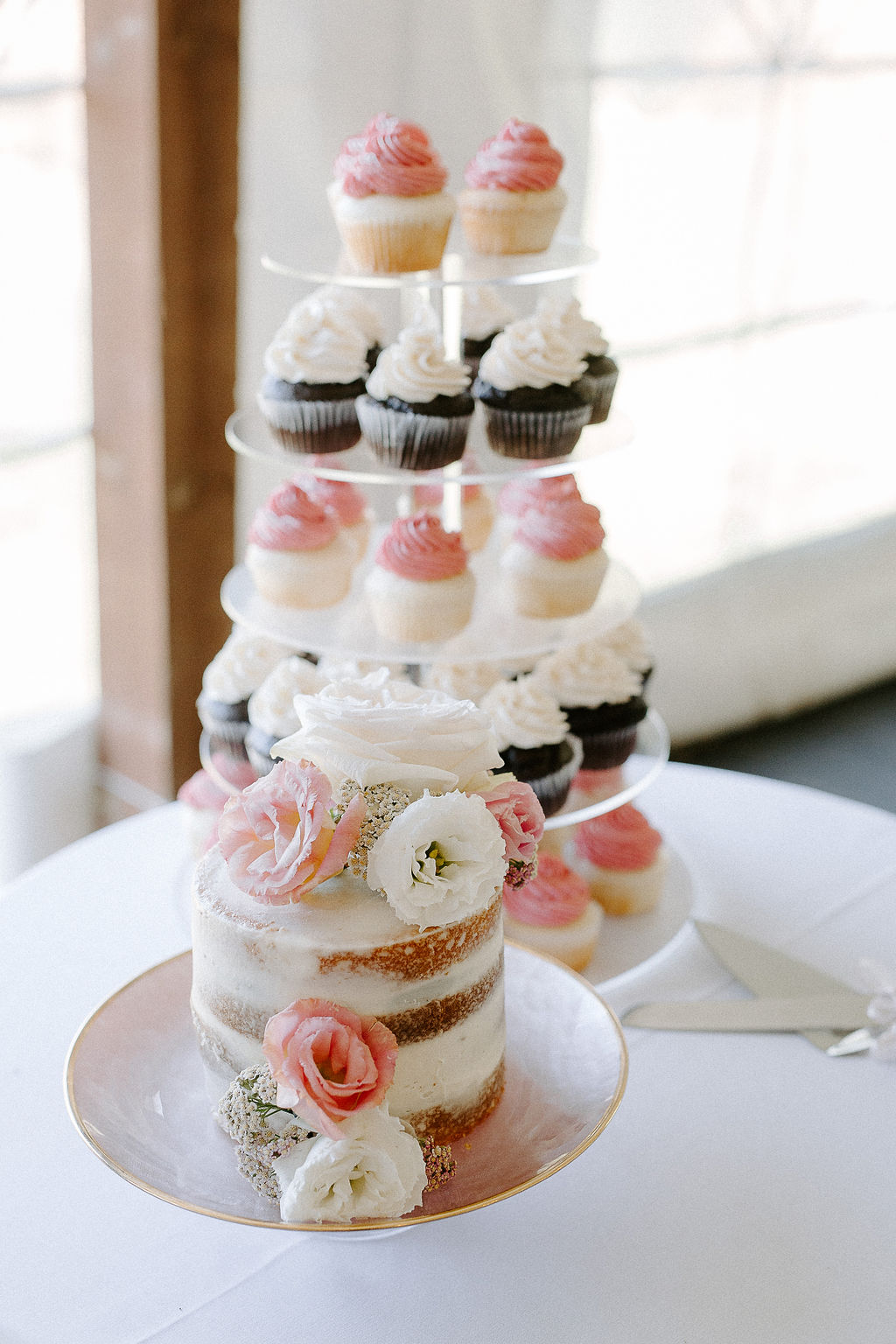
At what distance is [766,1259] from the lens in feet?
3.29

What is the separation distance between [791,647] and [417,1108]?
259cm

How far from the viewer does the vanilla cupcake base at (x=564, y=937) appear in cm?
138

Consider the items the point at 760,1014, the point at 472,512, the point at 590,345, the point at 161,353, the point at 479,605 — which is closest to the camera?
the point at 760,1014

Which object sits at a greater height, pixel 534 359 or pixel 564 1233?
pixel 534 359

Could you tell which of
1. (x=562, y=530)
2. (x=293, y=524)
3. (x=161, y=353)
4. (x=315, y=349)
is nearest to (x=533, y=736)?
(x=562, y=530)

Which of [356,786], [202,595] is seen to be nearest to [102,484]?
[202,595]

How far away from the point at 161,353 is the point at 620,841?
3.25ft

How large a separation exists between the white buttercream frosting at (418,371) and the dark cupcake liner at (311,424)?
0.05m

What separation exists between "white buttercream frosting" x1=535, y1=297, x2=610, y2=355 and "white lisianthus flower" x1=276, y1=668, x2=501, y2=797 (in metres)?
0.62

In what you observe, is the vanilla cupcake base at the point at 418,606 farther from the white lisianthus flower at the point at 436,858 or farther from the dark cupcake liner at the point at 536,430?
the white lisianthus flower at the point at 436,858

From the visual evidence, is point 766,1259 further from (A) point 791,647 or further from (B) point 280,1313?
(A) point 791,647

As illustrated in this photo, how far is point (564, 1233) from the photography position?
1020 millimetres

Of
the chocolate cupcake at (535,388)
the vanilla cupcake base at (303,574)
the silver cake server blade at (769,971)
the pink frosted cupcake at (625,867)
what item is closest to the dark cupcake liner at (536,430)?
the chocolate cupcake at (535,388)

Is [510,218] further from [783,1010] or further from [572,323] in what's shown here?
[783,1010]
